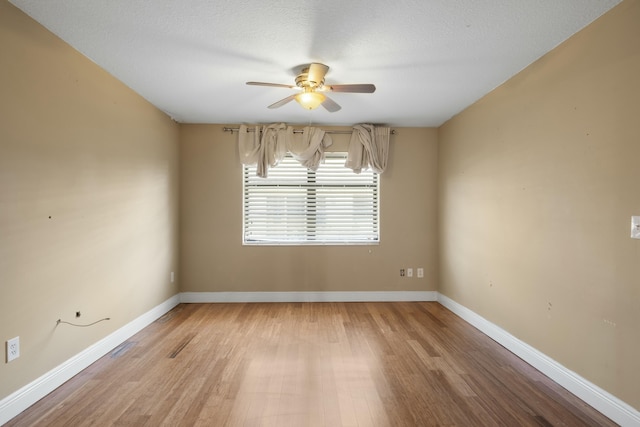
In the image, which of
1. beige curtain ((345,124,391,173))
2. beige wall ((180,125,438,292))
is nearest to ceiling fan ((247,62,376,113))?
beige curtain ((345,124,391,173))

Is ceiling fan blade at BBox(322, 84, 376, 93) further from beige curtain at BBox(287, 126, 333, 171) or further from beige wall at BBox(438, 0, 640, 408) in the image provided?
beige curtain at BBox(287, 126, 333, 171)

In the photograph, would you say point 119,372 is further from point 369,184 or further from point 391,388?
point 369,184

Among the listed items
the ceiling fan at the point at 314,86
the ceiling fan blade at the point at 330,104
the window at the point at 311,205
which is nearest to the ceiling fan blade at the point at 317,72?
the ceiling fan at the point at 314,86

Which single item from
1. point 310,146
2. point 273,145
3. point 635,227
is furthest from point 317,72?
point 635,227

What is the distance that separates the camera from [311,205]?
447 centimetres

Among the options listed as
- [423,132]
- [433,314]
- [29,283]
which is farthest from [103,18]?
[433,314]

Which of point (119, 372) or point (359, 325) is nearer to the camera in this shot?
point (119, 372)

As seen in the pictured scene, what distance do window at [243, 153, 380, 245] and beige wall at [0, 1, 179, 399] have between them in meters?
1.39

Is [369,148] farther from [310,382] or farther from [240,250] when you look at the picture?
[310,382]

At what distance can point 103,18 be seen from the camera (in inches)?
79.8

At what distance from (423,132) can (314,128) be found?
5.03 feet

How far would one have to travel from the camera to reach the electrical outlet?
6.16ft

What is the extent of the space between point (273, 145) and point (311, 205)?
3.15 feet

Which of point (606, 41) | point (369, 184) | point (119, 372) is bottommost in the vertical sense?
point (119, 372)
